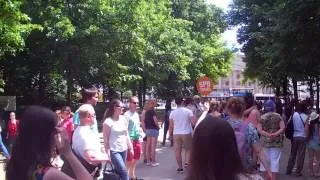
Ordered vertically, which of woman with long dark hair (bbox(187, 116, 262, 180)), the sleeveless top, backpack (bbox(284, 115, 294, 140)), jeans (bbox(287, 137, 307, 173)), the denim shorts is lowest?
jeans (bbox(287, 137, 307, 173))

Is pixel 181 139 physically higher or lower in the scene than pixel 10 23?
lower

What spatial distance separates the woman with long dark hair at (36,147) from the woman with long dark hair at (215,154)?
31.0 inches

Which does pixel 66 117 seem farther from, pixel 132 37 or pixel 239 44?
pixel 239 44

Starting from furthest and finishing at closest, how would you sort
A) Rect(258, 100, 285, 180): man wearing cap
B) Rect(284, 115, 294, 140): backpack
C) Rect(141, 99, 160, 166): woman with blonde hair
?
Rect(141, 99, 160, 166): woman with blonde hair < Rect(284, 115, 294, 140): backpack < Rect(258, 100, 285, 180): man wearing cap

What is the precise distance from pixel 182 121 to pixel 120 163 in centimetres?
405

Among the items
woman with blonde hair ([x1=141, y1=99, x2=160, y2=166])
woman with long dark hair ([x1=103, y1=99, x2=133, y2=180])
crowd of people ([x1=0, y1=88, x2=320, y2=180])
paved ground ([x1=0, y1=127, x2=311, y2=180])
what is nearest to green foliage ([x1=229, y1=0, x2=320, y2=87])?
paved ground ([x1=0, y1=127, x2=311, y2=180])

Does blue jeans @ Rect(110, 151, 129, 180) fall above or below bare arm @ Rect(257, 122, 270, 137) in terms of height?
below

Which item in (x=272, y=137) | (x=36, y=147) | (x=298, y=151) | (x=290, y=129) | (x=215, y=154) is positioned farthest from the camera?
(x=290, y=129)

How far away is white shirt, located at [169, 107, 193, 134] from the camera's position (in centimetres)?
1190

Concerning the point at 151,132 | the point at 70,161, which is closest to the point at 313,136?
the point at 151,132

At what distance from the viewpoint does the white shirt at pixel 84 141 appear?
6137mm

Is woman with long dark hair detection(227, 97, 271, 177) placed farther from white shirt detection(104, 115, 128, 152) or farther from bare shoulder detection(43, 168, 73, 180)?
bare shoulder detection(43, 168, 73, 180)

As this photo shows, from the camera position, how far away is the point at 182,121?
11.9 metres

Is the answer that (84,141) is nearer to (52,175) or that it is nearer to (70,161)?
(70,161)
